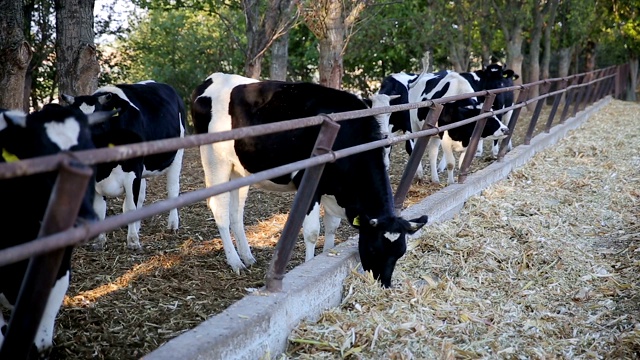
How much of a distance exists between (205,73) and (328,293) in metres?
16.9

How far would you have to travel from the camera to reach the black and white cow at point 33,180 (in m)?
3.17

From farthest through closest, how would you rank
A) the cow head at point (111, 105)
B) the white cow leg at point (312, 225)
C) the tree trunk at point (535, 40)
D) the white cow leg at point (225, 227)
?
the tree trunk at point (535, 40) < the cow head at point (111, 105) < the white cow leg at point (225, 227) < the white cow leg at point (312, 225)

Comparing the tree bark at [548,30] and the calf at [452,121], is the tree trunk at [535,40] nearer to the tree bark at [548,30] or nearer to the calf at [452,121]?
the tree bark at [548,30]

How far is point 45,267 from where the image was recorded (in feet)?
6.97

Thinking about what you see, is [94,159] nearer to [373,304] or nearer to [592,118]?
[373,304]

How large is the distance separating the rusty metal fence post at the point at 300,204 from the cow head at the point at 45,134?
1.09 meters

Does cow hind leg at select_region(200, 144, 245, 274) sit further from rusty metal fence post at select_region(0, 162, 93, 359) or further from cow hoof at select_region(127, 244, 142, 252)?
rusty metal fence post at select_region(0, 162, 93, 359)

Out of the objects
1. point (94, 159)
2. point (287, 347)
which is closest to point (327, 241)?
point (287, 347)

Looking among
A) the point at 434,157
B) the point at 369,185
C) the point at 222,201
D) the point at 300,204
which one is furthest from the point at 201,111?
the point at 434,157

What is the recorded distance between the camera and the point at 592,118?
17.5 metres

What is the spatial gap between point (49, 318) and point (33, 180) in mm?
750

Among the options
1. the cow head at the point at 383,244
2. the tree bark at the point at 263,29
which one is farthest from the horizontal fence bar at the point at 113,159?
the tree bark at the point at 263,29

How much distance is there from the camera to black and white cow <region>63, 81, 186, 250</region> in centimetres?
605

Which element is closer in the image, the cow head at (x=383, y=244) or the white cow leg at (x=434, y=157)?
the cow head at (x=383, y=244)
